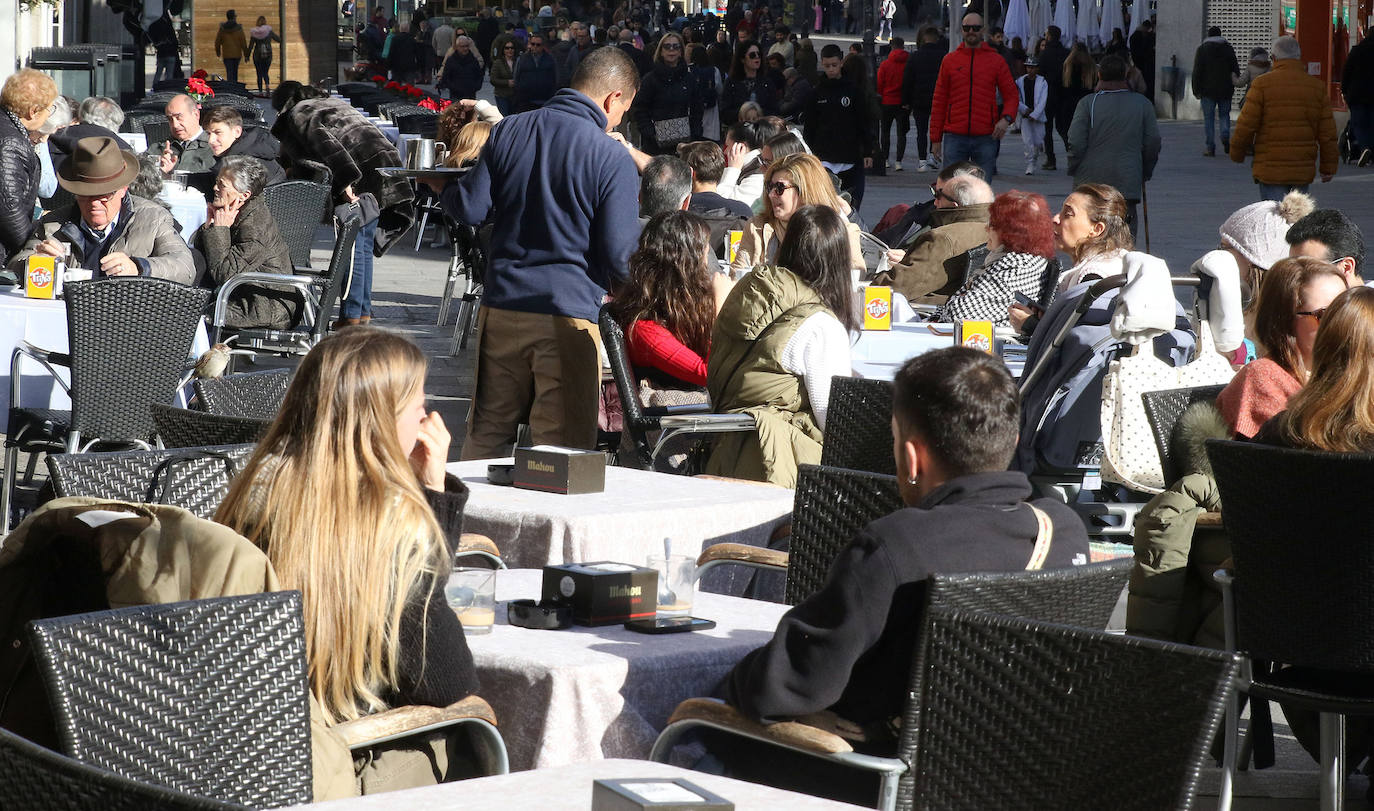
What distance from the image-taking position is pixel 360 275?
10.9 metres

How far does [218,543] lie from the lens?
2648 millimetres

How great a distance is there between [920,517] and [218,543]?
1.18 m

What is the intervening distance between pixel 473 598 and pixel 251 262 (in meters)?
5.63

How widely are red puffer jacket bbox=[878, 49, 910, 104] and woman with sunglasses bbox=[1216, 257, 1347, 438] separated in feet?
57.9

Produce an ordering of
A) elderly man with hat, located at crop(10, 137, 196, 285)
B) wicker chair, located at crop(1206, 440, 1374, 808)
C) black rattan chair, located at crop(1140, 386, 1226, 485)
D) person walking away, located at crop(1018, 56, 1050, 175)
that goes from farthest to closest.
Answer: person walking away, located at crop(1018, 56, 1050, 175) → elderly man with hat, located at crop(10, 137, 196, 285) → black rattan chair, located at crop(1140, 386, 1226, 485) → wicker chair, located at crop(1206, 440, 1374, 808)

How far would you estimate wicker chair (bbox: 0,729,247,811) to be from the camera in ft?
5.81

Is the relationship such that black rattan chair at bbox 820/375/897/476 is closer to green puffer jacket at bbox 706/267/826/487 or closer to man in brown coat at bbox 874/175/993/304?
green puffer jacket at bbox 706/267/826/487

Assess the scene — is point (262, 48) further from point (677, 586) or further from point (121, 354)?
point (677, 586)

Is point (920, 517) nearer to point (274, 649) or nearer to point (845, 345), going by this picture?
point (274, 649)

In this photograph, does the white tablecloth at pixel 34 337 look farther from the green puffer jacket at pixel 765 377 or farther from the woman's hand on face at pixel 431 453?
the woman's hand on face at pixel 431 453

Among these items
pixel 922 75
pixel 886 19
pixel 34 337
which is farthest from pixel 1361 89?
pixel 886 19

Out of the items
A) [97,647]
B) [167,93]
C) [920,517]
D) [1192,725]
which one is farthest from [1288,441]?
[167,93]

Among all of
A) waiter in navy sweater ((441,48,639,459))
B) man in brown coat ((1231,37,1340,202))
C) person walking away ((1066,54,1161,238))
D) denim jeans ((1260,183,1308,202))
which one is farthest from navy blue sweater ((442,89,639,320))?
denim jeans ((1260,183,1308,202))

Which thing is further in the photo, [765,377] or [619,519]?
[765,377]
